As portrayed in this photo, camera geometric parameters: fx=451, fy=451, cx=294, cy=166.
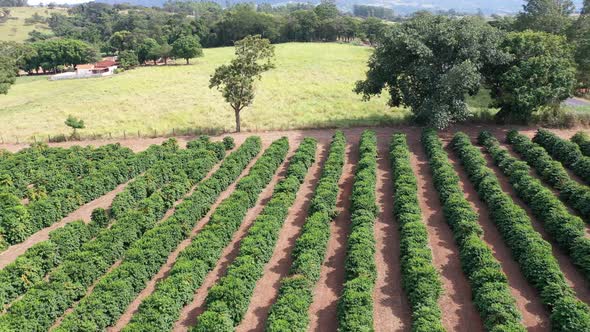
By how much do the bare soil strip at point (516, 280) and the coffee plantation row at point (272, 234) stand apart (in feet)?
1.02

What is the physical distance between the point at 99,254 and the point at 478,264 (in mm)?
19577

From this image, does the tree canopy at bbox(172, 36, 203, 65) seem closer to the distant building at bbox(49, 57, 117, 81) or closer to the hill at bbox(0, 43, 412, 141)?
the hill at bbox(0, 43, 412, 141)

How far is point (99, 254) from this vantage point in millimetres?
24203

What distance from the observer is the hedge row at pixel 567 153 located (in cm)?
3378

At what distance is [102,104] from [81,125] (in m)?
21.4

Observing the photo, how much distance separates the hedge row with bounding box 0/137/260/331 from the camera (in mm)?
19875

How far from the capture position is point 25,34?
195 meters

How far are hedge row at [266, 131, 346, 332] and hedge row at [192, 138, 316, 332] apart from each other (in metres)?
1.60

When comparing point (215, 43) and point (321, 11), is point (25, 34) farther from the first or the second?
point (321, 11)

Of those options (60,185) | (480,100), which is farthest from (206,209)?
(480,100)

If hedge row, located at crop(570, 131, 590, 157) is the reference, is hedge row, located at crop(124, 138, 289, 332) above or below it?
below

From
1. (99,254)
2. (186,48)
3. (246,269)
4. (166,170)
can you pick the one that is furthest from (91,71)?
(246,269)

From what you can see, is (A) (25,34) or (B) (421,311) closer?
(B) (421,311)

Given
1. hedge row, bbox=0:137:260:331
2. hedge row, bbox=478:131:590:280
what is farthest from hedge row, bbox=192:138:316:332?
hedge row, bbox=478:131:590:280
